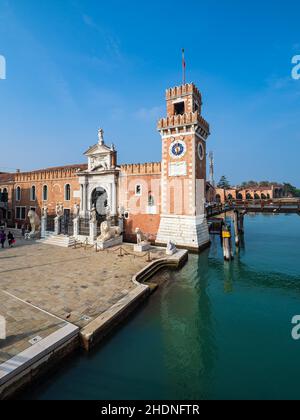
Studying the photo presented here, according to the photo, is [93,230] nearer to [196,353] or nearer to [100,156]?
[100,156]

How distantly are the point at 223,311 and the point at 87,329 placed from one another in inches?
234

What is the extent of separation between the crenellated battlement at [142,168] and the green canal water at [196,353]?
13332 mm

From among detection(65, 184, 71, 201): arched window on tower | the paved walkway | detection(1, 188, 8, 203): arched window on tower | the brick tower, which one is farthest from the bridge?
detection(1, 188, 8, 203): arched window on tower

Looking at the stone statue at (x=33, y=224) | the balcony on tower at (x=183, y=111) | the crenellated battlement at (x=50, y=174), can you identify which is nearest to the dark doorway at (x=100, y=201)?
the crenellated battlement at (x=50, y=174)

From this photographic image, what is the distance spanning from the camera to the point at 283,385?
5.71 meters

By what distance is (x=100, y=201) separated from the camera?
84.3ft

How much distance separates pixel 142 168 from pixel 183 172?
15.6 ft

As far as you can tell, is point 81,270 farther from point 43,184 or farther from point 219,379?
point 43,184

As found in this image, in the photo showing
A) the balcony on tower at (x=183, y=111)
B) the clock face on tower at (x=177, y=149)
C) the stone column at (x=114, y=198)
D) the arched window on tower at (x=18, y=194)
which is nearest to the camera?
the balcony on tower at (x=183, y=111)

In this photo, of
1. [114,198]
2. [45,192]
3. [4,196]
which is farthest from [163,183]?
[4,196]

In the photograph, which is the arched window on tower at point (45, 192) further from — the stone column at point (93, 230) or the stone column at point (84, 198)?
the stone column at point (93, 230)

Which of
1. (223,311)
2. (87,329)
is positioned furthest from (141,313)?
(223,311)

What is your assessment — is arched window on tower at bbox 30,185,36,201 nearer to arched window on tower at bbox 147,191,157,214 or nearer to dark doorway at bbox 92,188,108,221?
dark doorway at bbox 92,188,108,221

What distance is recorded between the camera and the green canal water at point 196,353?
5.47 meters
